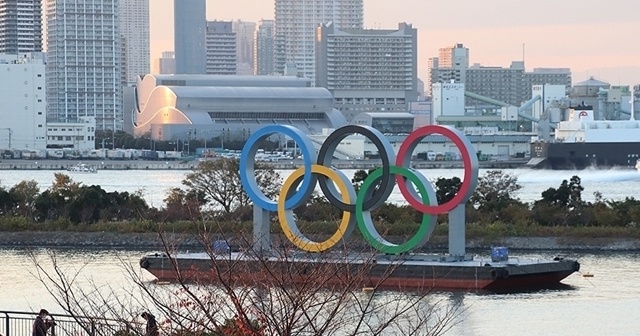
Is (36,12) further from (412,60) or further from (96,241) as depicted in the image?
(96,241)

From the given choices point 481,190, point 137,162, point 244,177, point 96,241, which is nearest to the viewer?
point 244,177

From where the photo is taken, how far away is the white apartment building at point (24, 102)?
10462 cm

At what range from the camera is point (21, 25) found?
5300 inches

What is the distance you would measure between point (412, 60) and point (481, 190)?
341 ft

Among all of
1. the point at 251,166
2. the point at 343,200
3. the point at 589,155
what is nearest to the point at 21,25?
the point at 589,155

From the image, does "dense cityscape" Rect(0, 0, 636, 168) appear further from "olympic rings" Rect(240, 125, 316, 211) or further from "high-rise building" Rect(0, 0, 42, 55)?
"olympic rings" Rect(240, 125, 316, 211)

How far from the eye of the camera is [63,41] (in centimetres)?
13462

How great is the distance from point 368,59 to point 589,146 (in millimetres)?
63200

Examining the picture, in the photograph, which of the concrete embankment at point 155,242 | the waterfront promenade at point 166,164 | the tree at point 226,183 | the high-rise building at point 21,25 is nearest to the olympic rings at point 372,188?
the concrete embankment at point 155,242

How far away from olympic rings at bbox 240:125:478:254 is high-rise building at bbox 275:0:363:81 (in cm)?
13884

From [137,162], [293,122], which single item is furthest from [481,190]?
[293,122]

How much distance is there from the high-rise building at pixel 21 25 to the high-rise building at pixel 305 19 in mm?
35116

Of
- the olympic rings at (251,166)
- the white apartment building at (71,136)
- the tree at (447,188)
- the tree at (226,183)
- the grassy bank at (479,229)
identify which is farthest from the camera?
the white apartment building at (71,136)

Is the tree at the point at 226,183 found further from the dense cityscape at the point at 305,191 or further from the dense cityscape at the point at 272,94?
the dense cityscape at the point at 272,94
